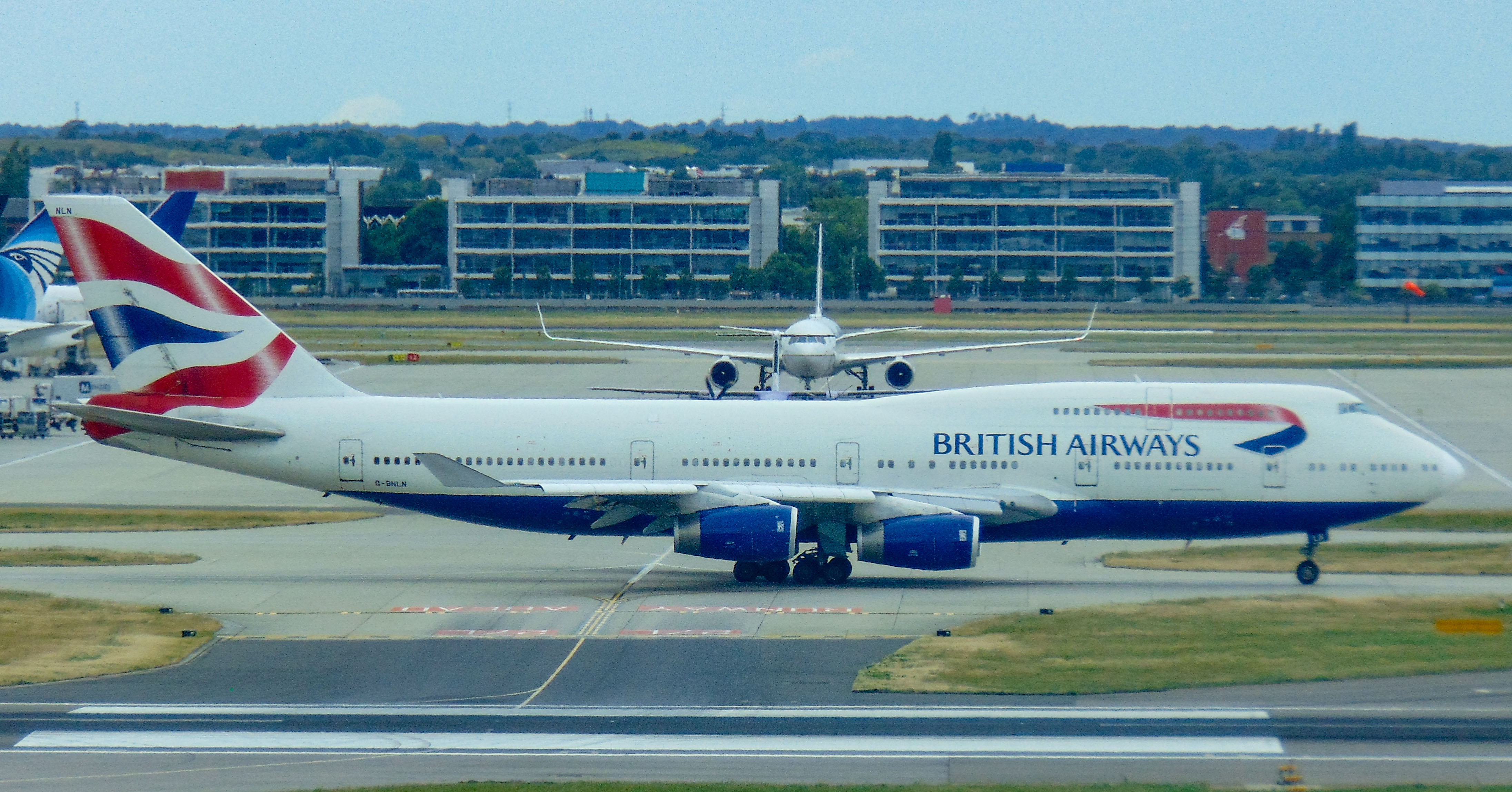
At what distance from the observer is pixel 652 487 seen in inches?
1362

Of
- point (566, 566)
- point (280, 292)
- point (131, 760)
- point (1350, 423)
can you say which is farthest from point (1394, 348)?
point (280, 292)

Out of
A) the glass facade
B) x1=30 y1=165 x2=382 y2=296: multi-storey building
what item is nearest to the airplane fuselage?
the glass facade

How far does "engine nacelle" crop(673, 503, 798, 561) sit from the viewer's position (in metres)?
34.2

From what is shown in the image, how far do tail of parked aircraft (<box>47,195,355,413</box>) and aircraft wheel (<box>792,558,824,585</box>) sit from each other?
1185cm

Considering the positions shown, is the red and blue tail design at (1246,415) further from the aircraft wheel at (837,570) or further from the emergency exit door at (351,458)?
the emergency exit door at (351,458)

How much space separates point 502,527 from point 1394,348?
8219 centimetres

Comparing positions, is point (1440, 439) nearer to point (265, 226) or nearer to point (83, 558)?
point (83, 558)

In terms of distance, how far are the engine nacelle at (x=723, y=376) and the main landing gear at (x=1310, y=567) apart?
127 ft

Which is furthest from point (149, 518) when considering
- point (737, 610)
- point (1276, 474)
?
point (1276, 474)

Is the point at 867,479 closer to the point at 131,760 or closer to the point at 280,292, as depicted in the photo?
the point at 131,760

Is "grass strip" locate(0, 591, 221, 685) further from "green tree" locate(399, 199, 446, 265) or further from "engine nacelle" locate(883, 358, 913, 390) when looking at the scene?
"green tree" locate(399, 199, 446, 265)

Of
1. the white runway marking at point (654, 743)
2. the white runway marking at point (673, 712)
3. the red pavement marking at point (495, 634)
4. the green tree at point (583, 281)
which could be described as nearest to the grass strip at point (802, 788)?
the white runway marking at point (654, 743)

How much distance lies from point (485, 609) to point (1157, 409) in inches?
610

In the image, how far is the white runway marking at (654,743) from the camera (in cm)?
2247
